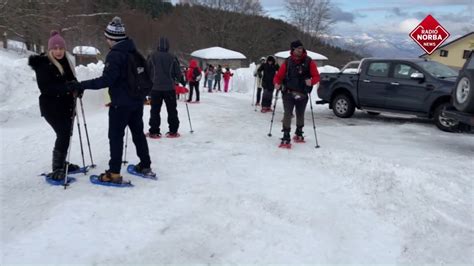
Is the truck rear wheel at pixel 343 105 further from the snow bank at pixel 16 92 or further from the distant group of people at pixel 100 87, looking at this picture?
the snow bank at pixel 16 92

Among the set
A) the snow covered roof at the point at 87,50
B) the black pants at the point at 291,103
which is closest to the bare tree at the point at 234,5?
the snow covered roof at the point at 87,50

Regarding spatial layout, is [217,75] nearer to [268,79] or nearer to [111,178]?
[268,79]

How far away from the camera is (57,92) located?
5.41 m

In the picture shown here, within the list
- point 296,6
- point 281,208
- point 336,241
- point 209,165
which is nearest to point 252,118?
point 209,165

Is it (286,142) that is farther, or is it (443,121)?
(443,121)

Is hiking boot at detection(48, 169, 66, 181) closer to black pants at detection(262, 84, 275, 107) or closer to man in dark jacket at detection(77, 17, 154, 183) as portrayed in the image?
man in dark jacket at detection(77, 17, 154, 183)

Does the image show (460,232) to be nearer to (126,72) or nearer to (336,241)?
(336,241)

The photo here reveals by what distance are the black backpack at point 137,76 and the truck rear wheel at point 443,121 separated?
7827mm

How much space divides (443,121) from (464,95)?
2.84m

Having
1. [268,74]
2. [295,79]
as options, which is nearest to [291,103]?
[295,79]

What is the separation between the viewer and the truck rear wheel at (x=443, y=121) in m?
10.5

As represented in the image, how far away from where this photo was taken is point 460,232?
476 centimetres

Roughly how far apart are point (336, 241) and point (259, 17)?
61.3 meters

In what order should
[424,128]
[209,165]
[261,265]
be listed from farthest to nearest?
1. [424,128]
2. [209,165]
3. [261,265]
